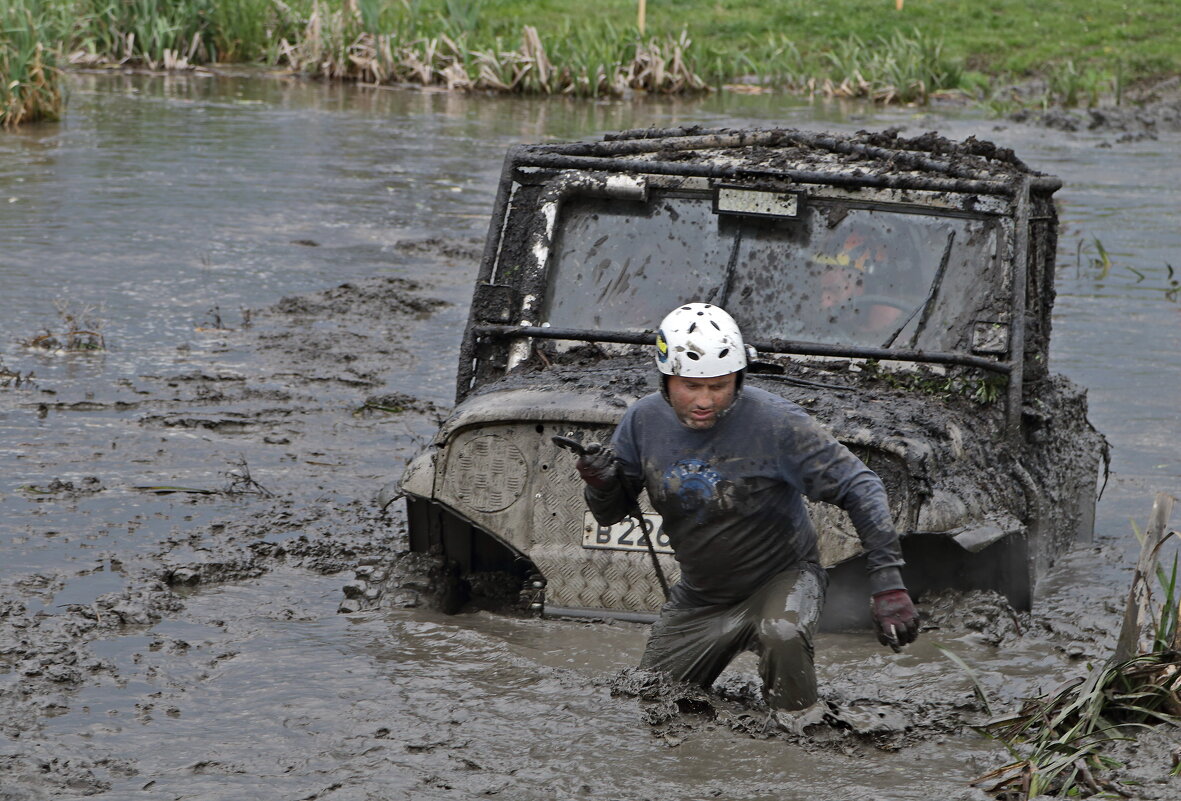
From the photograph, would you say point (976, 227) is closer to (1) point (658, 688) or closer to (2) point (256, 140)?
(1) point (658, 688)

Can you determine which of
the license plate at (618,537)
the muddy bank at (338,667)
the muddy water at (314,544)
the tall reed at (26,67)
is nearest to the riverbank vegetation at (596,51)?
the tall reed at (26,67)

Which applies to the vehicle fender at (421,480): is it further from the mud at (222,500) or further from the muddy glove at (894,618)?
the muddy glove at (894,618)

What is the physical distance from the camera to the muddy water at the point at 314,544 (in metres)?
5.52

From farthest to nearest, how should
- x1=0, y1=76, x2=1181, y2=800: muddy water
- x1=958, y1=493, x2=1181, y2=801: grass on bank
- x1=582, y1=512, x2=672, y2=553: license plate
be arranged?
1. x1=582, y1=512, x2=672, y2=553: license plate
2. x1=0, y1=76, x2=1181, y2=800: muddy water
3. x1=958, y1=493, x2=1181, y2=801: grass on bank

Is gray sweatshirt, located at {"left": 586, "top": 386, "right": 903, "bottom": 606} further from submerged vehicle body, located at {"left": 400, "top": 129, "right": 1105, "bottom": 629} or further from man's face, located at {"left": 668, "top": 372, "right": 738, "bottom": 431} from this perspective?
submerged vehicle body, located at {"left": 400, "top": 129, "right": 1105, "bottom": 629}

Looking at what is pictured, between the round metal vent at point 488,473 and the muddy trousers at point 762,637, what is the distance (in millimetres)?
835

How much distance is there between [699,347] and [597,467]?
525mm

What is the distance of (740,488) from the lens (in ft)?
17.8

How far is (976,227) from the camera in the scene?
7250mm

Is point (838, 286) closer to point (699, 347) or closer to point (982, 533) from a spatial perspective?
point (982, 533)

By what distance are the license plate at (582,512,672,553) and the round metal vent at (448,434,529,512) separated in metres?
0.30

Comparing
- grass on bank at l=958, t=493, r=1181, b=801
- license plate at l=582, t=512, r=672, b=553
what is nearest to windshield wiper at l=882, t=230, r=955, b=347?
license plate at l=582, t=512, r=672, b=553

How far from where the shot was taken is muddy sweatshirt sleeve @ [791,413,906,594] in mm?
5191

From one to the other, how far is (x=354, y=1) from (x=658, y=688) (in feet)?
79.6
